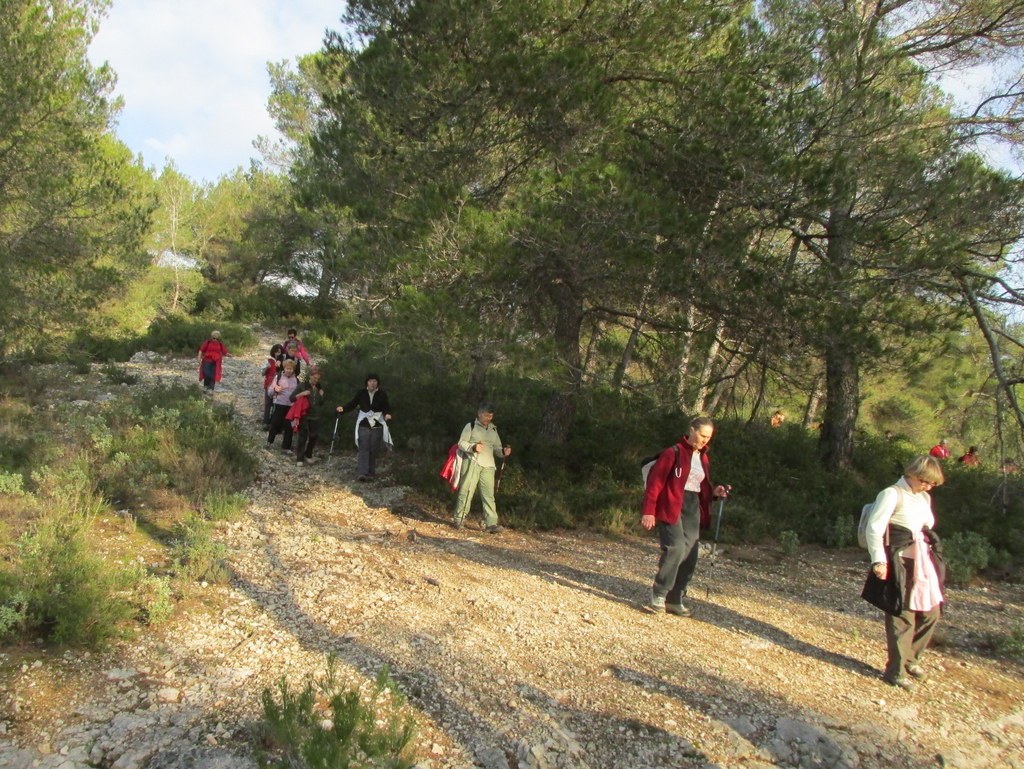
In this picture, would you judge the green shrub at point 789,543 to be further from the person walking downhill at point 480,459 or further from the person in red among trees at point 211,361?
the person in red among trees at point 211,361

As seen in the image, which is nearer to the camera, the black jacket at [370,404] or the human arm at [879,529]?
the human arm at [879,529]

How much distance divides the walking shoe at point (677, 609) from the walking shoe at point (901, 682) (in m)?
1.56

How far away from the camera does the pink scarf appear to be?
493 centimetres

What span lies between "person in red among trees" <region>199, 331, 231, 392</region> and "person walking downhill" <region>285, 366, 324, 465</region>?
15.6 feet

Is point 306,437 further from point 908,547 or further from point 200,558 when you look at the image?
point 908,547

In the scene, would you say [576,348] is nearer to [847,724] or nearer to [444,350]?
[444,350]

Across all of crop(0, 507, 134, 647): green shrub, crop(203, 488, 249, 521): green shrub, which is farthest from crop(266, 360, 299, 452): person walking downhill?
crop(0, 507, 134, 647): green shrub

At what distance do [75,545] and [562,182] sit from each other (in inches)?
217

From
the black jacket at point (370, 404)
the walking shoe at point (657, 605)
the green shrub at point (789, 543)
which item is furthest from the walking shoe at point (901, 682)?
the black jacket at point (370, 404)

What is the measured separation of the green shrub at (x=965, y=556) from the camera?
812 cm

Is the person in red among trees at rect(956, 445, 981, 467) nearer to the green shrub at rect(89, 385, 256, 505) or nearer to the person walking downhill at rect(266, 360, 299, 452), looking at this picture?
the person walking downhill at rect(266, 360, 299, 452)

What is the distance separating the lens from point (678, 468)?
5.81 metres

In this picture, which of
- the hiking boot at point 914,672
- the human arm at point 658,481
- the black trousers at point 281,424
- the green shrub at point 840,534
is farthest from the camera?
the black trousers at point 281,424

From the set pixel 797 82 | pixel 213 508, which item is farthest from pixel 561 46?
pixel 213 508
